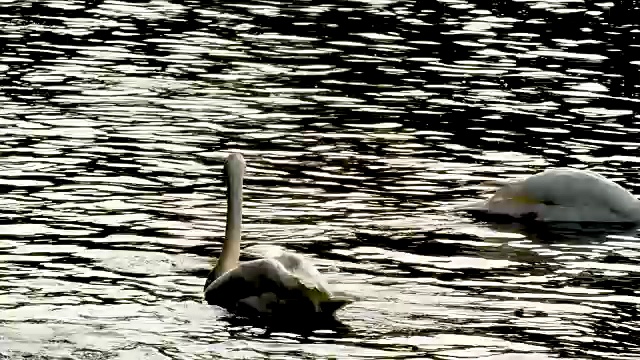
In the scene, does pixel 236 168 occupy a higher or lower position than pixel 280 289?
higher

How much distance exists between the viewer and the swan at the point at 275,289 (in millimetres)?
15250

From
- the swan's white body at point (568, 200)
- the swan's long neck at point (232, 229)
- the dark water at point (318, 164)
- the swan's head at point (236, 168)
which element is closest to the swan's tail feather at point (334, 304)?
the dark water at point (318, 164)

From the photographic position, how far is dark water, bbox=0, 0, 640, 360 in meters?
15.4

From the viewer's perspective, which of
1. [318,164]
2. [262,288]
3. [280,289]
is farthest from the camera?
[318,164]

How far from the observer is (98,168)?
2208 centimetres

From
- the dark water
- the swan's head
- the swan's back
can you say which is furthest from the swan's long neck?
the swan's back

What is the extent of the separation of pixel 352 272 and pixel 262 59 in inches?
Result: 557

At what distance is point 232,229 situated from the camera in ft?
55.0

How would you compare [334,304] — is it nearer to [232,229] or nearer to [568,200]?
[232,229]

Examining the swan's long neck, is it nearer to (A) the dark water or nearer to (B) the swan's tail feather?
(A) the dark water

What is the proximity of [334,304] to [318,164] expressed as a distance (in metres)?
7.79

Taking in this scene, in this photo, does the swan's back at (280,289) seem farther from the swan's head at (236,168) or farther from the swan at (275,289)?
the swan's head at (236,168)

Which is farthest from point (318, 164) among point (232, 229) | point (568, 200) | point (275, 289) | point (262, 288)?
point (275, 289)

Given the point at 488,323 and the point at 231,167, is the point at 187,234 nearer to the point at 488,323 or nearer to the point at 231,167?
the point at 231,167
